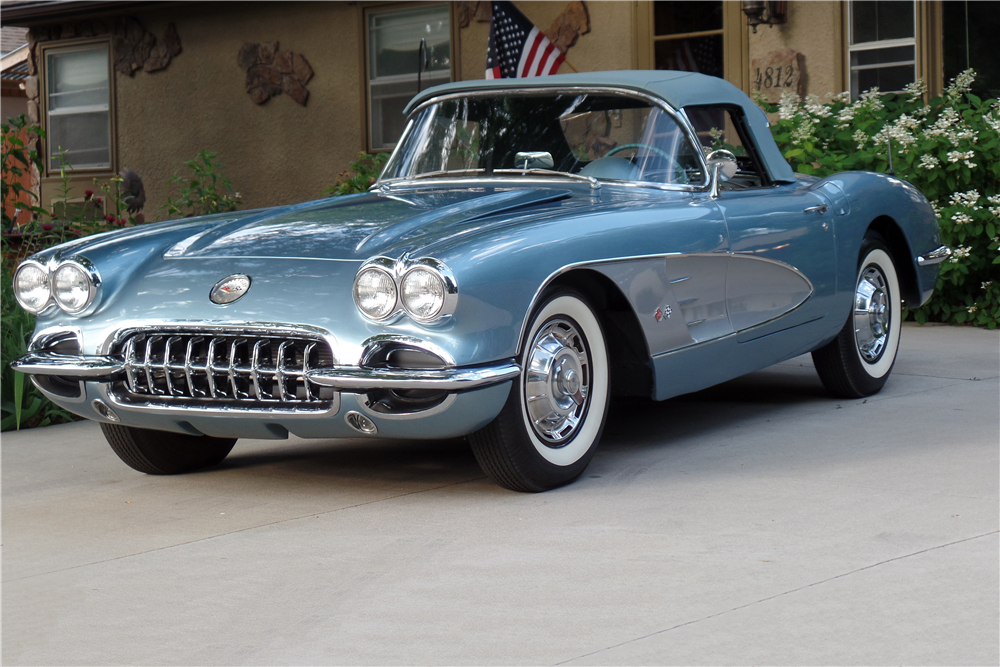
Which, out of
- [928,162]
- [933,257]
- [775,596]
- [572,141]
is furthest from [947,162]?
[775,596]

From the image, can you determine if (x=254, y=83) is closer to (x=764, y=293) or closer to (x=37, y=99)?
(x=37, y=99)

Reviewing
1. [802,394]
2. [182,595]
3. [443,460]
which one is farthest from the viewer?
[802,394]

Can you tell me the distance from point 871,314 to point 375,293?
3084 mm

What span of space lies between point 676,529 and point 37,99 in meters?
14.6

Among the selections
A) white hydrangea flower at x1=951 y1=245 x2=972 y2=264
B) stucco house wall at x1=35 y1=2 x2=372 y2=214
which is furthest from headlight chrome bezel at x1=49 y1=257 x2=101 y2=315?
stucco house wall at x1=35 y1=2 x2=372 y2=214

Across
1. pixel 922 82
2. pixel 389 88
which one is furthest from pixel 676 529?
pixel 389 88

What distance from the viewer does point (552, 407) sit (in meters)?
4.20

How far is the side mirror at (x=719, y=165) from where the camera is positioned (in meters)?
5.07

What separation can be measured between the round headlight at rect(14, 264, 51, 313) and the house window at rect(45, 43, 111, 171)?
11.5 meters

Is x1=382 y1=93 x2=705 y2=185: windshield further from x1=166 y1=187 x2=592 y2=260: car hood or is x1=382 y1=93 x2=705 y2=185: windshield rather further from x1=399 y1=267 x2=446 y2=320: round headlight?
x1=399 y1=267 x2=446 y2=320: round headlight

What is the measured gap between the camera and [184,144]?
1479 cm

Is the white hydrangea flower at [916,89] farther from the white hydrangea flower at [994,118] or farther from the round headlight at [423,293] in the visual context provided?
the round headlight at [423,293]

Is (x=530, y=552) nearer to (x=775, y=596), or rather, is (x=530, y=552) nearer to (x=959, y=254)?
(x=775, y=596)

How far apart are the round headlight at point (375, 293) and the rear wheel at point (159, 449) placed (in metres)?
1.27
